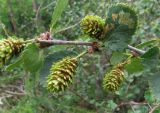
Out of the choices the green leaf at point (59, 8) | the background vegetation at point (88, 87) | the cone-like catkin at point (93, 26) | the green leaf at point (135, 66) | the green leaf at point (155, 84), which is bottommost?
the green leaf at point (155, 84)

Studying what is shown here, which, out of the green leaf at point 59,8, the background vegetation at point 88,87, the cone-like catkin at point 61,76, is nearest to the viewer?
the cone-like catkin at point 61,76

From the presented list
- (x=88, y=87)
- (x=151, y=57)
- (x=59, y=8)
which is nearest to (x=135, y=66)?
(x=151, y=57)

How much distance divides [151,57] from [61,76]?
16 cm

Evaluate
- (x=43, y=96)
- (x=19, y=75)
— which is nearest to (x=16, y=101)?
(x=19, y=75)

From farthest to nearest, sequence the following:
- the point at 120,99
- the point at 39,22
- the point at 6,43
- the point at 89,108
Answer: the point at 39,22 → the point at 89,108 → the point at 120,99 → the point at 6,43

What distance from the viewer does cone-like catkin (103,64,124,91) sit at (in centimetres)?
63

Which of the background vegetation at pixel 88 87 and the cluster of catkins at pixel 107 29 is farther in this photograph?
the background vegetation at pixel 88 87

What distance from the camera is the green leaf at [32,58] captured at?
23.3 inches

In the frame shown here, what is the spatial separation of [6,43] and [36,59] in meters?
0.05

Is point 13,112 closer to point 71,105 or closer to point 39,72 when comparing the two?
point 71,105

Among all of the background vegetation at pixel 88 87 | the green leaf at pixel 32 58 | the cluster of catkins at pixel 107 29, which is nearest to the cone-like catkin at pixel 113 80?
the cluster of catkins at pixel 107 29

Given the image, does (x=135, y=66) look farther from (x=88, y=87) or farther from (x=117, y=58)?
(x=88, y=87)

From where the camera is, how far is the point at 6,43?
59 centimetres

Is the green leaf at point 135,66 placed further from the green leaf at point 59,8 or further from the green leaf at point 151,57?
the green leaf at point 59,8
